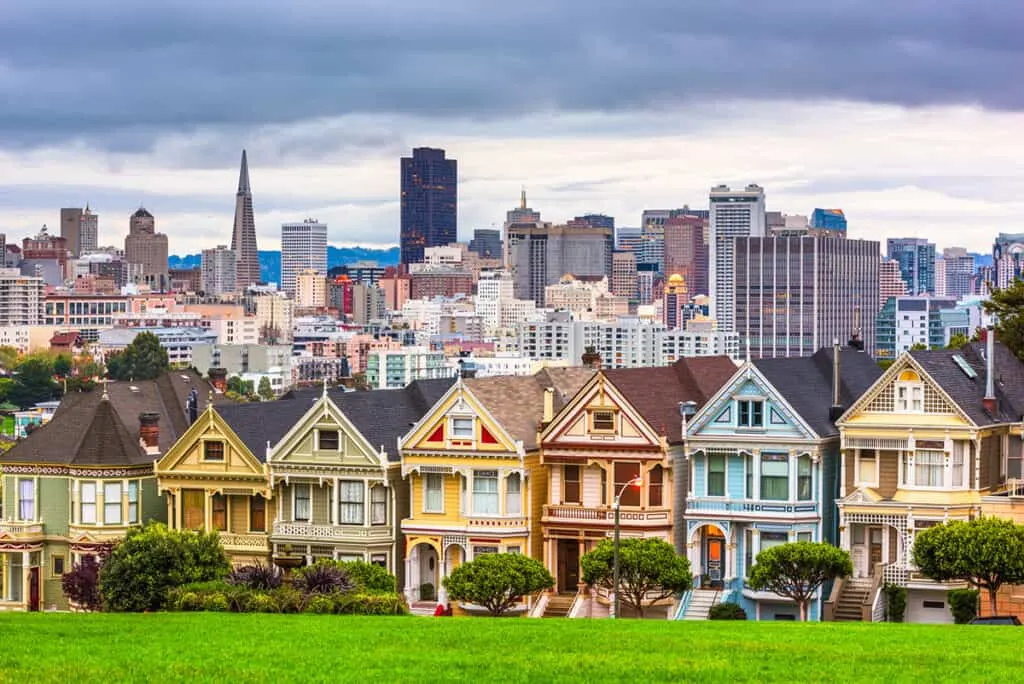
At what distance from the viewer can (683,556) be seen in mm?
56500

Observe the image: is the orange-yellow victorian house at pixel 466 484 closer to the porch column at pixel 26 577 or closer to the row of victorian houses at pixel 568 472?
the row of victorian houses at pixel 568 472

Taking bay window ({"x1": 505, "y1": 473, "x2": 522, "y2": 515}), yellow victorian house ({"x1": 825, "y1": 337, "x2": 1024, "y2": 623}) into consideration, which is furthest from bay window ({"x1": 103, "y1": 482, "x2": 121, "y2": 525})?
yellow victorian house ({"x1": 825, "y1": 337, "x2": 1024, "y2": 623})

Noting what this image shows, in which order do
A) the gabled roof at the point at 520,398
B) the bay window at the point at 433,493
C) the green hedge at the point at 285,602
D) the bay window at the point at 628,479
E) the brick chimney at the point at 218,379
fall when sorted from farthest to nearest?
the brick chimney at the point at 218,379
the bay window at the point at 433,493
the gabled roof at the point at 520,398
the bay window at the point at 628,479
the green hedge at the point at 285,602

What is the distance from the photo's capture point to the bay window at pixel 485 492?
5878cm

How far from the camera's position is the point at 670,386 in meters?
60.9

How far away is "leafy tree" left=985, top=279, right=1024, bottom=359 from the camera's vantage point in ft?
210

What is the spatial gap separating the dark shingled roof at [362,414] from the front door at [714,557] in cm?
890

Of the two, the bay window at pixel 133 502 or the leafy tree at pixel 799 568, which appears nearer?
the leafy tree at pixel 799 568

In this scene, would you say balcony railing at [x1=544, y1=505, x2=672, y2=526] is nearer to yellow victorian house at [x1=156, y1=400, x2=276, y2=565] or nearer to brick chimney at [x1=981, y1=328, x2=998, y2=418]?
yellow victorian house at [x1=156, y1=400, x2=276, y2=565]

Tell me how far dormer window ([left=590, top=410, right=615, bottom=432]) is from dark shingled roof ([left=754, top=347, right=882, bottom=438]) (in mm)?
3992

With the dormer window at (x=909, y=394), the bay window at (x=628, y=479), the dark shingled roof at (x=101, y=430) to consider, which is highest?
the dormer window at (x=909, y=394)

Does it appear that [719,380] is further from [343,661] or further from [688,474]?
[343,661]

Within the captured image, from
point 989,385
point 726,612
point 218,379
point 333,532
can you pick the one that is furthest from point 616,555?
point 218,379

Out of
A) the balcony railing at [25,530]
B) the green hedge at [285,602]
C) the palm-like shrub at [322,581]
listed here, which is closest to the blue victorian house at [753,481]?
the green hedge at [285,602]
